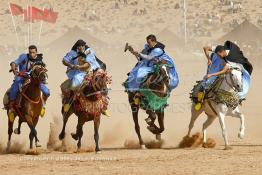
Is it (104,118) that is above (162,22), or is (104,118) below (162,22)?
below

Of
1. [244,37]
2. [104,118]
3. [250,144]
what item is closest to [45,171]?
[250,144]

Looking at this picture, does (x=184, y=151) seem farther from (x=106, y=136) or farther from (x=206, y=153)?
(x=106, y=136)

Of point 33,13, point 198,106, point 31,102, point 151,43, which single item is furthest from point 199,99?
point 33,13

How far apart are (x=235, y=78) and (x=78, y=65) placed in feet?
11.0

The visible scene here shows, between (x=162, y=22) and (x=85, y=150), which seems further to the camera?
(x=162, y=22)

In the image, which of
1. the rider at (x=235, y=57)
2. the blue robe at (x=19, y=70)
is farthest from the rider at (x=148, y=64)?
the blue robe at (x=19, y=70)

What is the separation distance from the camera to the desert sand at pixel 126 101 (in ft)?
51.8

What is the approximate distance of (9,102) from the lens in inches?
755

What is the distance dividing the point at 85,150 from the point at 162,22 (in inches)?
2453

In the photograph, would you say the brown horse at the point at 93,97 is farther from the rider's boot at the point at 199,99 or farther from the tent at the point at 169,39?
the tent at the point at 169,39

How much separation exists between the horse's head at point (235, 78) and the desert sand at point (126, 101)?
1346 mm

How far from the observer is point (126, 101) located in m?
36.0

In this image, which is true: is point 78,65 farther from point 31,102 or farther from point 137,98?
point 137,98

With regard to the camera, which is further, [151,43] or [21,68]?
[151,43]
